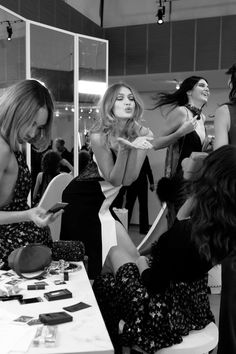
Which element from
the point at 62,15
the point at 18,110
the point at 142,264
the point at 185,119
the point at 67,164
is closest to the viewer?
the point at 142,264

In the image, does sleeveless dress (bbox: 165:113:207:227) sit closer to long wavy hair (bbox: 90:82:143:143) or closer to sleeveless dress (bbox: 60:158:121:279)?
long wavy hair (bbox: 90:82:143:143)

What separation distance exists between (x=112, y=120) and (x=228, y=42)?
3.19 metres

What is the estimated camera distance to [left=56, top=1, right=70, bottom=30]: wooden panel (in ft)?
15.2

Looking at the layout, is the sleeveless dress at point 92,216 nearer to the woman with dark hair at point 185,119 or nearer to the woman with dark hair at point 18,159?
the woman with dark hair at point 18,159

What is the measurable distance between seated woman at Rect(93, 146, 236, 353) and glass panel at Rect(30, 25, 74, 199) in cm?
249

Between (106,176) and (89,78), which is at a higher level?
(89,78)

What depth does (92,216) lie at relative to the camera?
6.76ft

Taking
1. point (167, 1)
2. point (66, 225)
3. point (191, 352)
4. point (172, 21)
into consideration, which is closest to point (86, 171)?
point (66, 225)

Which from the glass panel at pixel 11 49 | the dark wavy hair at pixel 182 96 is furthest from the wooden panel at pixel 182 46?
the dark wavy hair at pixel 182 96

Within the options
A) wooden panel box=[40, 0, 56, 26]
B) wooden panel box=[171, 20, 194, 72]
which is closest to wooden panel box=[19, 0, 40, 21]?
wooden panel box=[40, 0, 56, 26]

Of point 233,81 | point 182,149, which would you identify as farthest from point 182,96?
point 233,81

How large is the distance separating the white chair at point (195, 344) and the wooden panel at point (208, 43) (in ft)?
13.0

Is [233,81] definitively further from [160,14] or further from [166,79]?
[166,79]

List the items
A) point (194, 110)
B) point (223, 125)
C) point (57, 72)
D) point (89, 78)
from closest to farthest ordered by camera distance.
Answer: point (223, 125) → point (194, 110) → point (57, 72) → point (89, 78)
